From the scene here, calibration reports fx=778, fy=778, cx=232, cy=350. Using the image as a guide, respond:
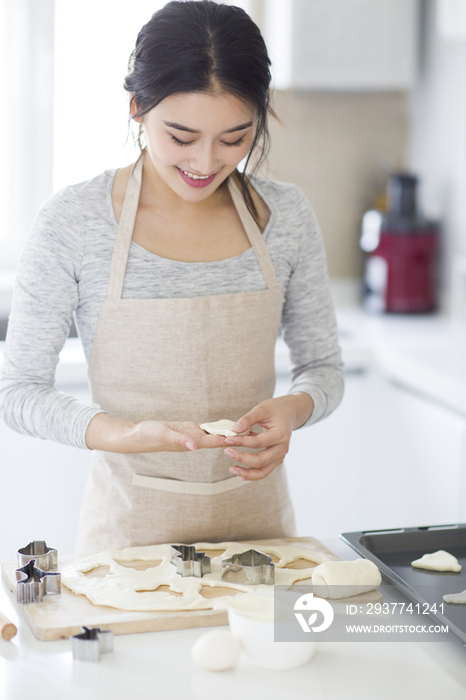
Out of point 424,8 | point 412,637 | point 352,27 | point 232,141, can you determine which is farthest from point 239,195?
point 424,8

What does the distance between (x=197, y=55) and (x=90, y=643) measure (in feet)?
2.48

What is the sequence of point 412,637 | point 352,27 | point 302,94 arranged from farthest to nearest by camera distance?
1. point 302,94
2. point 352,27
3. point 412,637

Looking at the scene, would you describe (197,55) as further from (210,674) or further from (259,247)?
(210,674)

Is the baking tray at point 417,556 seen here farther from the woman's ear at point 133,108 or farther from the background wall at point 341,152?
the background wall at point 341,152

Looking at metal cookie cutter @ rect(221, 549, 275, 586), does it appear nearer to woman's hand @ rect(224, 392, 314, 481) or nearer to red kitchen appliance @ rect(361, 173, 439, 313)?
woman's hand @ rect(224, 392, 314, 481)

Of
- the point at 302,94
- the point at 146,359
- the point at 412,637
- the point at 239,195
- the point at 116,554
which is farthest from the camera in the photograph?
the point at 302,94

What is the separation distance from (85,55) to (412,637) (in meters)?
2.06

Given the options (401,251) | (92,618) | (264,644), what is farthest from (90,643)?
(401,251)

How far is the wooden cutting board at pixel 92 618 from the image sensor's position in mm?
845

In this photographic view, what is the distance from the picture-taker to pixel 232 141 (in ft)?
3.70

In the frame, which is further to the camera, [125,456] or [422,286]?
[422,286]

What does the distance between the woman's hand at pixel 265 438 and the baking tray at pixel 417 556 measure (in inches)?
5.8

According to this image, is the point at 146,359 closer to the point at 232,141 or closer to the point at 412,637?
the point at 232,141

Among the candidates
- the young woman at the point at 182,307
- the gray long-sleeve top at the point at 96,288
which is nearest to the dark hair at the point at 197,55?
the young woman at the point at 182,307
